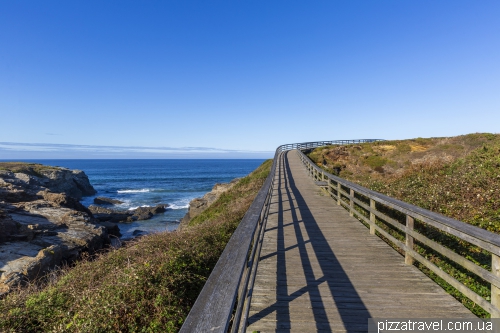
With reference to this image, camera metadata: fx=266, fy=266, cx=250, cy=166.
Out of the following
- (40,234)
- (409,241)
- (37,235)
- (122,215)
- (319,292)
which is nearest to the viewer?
(319,292)

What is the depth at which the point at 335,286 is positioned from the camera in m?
4.20

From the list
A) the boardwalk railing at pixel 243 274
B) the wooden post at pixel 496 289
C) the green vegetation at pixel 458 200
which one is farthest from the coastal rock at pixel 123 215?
the wooden post at pixel 496 289

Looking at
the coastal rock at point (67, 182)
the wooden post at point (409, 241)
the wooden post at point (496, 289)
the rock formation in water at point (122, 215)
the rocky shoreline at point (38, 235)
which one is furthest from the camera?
the coastal rock at point (67, 182)

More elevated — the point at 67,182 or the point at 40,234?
the point at 40,234

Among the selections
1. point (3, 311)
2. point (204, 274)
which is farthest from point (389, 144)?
point (3, 311)

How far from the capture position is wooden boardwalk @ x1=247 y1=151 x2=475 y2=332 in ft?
11.2

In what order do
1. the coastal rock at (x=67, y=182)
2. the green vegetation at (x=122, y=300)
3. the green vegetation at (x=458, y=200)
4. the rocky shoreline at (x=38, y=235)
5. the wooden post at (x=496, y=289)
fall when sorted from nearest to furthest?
the wooden post at (x=496, y=289), the green vegetation at (x=122, y=300), the green vegetation at (x=458, y=200), the rocky shoreline at (x=38, y=235), the coastal rock at (x=67, y=182)

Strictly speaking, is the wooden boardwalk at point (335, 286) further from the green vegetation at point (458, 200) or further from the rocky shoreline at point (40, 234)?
the rocky shoreline at point (40, 234)

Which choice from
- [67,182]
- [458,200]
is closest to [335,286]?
[458,200]

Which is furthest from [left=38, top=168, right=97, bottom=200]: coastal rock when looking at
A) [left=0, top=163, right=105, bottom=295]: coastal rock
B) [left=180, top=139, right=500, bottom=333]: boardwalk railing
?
[left=180, top=139, right=500, bottom=333]: boardwalk railing

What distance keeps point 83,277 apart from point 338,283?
18.1 feet

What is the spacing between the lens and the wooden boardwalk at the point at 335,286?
340 centimetres

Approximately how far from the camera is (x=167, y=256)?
5.74 m

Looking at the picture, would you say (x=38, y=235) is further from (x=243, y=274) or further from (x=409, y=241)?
(x=409, y=241)
